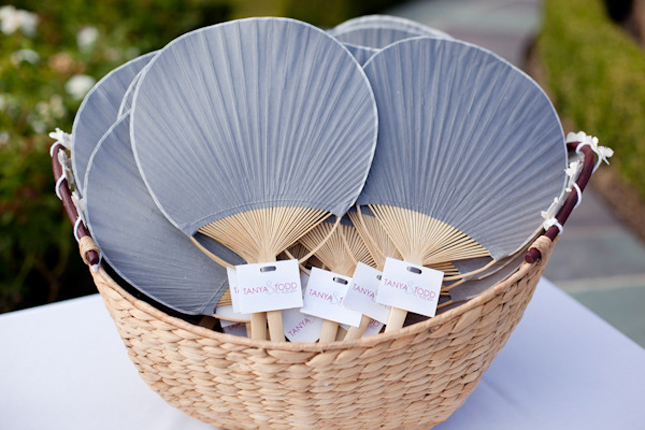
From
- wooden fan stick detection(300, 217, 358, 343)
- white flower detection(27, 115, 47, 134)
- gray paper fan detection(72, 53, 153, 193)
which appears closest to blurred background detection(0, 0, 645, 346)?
white flower detection(27, 115, 47, 134)

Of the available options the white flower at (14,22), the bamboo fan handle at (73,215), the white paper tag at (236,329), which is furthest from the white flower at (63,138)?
the white flower at (14,22)

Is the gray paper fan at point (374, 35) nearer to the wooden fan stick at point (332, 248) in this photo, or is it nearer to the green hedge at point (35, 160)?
the wooden fan stick at point (332, 248)

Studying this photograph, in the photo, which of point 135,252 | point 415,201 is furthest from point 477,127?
point 135,252

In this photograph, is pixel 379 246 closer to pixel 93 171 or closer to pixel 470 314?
pixel 470 314

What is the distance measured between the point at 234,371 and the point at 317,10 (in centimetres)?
540

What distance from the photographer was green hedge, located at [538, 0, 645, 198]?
2.91 metres

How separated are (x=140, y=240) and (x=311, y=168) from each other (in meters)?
0.26

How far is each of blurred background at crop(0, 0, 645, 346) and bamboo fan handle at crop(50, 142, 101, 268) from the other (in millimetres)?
990

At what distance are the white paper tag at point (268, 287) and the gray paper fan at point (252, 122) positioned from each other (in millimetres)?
104

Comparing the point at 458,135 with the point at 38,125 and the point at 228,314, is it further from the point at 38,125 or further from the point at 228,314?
the point at 38,125

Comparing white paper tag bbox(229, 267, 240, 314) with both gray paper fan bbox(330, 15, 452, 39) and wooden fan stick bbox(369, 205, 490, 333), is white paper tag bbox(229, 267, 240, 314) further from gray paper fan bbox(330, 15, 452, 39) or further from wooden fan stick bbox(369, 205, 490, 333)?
gray paper fan bbox(330, 15, 452, 39)

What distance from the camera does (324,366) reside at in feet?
2.07

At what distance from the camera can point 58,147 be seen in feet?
2.75

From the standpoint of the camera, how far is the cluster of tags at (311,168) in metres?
0.82
